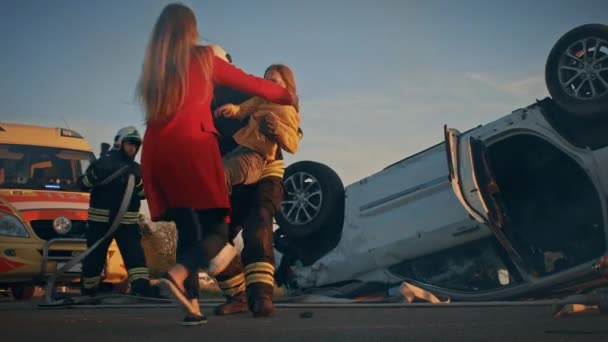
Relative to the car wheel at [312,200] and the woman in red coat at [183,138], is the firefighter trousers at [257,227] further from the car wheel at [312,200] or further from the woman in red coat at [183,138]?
the car wheel at [312,200]

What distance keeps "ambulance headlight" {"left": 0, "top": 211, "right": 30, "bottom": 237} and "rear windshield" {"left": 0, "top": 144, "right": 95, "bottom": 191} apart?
71cm

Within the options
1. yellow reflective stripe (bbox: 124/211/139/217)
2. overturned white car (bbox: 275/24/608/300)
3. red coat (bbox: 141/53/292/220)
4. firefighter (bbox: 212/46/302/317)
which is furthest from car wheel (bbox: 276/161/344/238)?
red coat (bbox: 141/53/292/220)

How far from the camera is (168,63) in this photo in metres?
4.00

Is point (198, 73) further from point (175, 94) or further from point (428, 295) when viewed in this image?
point (428, 295)

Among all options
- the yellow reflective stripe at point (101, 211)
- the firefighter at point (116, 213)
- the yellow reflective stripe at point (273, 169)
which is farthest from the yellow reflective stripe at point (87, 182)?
the yellow reflective stripe at point (273, 169)

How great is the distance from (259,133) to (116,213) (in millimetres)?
3395

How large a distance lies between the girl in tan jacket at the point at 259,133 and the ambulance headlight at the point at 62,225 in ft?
17.3

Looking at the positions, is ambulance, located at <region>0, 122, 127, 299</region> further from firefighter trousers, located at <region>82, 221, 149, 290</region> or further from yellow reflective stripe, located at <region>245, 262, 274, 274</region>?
yellow reflective stripe, located at <region>245, 262, 274, 274</region>

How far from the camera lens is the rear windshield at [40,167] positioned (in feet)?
32.7

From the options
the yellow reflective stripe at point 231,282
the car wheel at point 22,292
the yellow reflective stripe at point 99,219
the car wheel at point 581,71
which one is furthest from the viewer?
the car wheel at point 22,292

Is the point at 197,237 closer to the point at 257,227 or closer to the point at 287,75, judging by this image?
the point at 257,227

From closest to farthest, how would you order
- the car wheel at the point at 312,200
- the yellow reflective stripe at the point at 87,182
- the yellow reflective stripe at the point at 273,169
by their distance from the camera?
the yellow reflective stripe at the point at 273,169 → the yellow reflective stripe at the point at 87,182 → the car wheel at the point at 312,200

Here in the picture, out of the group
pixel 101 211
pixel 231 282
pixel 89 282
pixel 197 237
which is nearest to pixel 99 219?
pixel 101 211

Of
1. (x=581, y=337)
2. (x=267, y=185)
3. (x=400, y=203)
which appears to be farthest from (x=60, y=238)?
(x=581, y=337)
